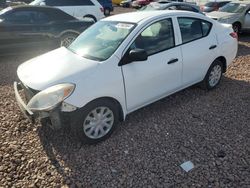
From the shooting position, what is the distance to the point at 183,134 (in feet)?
12.5

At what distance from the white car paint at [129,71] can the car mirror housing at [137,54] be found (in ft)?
0.38

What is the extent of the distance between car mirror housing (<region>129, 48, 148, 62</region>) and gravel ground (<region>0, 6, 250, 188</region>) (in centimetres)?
108

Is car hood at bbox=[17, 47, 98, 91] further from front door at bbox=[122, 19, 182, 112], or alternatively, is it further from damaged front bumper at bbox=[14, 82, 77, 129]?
front door at bbox=[122, 19, 182, 112]

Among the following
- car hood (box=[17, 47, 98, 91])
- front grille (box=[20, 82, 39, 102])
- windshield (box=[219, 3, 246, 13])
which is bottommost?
windshield (box=[219, 3, 246, 13])

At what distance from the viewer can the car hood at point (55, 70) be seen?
3.30 metres

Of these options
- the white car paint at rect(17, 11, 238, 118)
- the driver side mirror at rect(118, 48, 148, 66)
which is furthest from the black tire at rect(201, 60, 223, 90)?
the driver side mirror at rect(118, 48, 148, 66)

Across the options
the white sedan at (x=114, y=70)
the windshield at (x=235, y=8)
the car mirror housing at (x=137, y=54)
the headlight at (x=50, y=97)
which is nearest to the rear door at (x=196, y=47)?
the white sedan at (x=114, y=70)

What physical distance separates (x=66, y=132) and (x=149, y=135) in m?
1.22

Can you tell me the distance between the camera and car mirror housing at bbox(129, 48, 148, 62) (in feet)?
11.6

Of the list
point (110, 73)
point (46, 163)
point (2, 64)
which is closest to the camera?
point (46, 163)

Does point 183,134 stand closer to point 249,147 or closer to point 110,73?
point 249,147

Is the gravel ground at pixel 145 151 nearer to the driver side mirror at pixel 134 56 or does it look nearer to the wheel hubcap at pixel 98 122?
the wheel hubcap at pixel 98 122

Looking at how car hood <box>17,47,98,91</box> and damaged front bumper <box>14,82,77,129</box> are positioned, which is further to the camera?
car hood <box>17,47,98,91</box>

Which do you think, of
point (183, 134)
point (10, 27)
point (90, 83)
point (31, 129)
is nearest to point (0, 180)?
point (31, 129)
